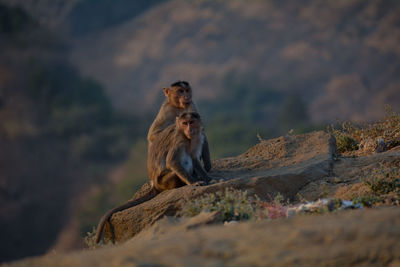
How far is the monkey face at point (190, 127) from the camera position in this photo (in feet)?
22.3

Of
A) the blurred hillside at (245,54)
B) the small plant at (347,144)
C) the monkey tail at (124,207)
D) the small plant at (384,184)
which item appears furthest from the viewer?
the blurred hillside at (245,54)

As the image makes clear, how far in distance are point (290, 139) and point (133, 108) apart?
137 ft

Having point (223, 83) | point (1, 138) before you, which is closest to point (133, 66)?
point (223, 83)

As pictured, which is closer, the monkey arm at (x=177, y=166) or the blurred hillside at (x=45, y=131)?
the monkey arm at (x=177, y=166)

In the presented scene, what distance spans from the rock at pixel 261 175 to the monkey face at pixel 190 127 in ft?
2.29

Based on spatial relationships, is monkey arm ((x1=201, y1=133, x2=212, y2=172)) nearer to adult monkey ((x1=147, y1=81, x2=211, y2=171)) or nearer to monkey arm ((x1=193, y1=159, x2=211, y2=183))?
monkey arm ((x1=193, y1=159, x2=211, y2=183))

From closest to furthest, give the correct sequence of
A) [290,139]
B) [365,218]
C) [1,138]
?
1. [365,218]
2. [290,139]
3. [1,138]

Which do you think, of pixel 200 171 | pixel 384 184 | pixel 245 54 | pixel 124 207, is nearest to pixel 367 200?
pixel 384 184

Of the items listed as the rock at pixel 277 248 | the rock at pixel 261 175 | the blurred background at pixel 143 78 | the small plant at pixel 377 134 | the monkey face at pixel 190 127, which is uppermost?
the blurred background at pixel 143 78

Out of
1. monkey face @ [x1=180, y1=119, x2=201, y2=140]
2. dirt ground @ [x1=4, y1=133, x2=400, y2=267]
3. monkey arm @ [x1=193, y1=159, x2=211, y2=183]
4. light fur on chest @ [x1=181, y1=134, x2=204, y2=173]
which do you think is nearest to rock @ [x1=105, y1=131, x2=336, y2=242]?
monkey arm @ [x1=193, y1=159, x2=211, y2=183]

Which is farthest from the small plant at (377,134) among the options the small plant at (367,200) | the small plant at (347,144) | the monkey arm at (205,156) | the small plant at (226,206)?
the small plant at (226,206)

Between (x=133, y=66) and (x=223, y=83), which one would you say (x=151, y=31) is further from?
(x=223, y=83)

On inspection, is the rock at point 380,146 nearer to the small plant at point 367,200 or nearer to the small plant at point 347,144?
the small plant at point 347,144

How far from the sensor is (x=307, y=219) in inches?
144
